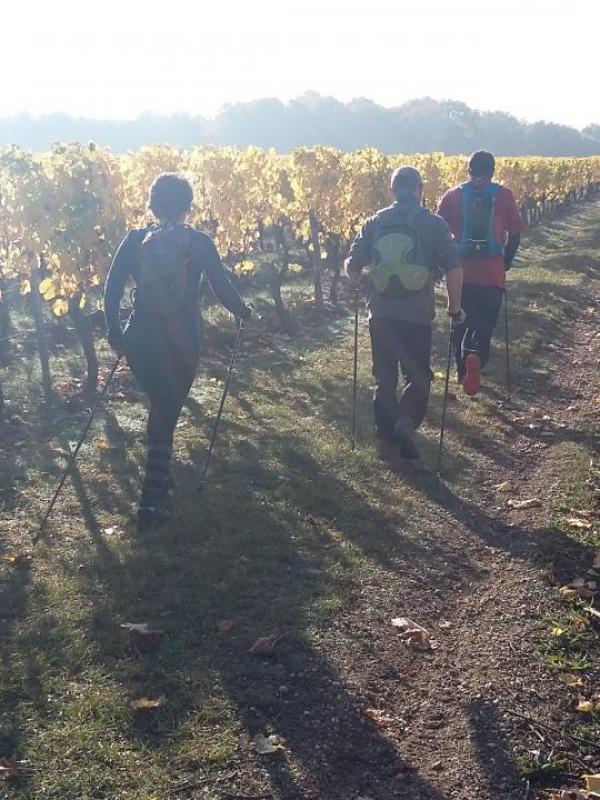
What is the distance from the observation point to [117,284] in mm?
5738

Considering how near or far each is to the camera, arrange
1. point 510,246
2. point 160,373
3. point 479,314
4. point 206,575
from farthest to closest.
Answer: point 479,314, point 510,246, point 160,373, point 206,575

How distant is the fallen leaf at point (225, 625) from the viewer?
4.48 metres

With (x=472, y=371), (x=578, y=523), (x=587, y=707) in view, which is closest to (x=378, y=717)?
(x=587, y=707)

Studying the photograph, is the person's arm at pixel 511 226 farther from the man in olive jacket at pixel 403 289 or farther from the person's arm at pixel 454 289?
the person's arm at pixel 454 289

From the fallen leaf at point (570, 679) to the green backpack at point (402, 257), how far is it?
11.2 ft

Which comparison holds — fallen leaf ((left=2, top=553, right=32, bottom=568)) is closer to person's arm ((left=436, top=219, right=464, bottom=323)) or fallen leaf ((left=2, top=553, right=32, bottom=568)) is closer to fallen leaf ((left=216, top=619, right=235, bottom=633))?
fallen leaf ((left=216, top=619, right=235, bottom=633))

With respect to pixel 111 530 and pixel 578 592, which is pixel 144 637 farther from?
pixel 578 592

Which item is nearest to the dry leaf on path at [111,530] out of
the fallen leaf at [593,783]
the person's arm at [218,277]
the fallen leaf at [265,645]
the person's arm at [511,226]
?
the person's arm at [218,277]

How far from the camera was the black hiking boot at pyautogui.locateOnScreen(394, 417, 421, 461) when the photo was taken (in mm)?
6750

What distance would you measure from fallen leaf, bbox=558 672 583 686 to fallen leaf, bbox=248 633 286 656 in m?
1.44

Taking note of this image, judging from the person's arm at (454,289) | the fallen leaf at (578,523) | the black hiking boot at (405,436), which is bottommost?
the fallen leaf at (578,523)

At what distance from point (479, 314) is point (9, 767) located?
6.56 metres

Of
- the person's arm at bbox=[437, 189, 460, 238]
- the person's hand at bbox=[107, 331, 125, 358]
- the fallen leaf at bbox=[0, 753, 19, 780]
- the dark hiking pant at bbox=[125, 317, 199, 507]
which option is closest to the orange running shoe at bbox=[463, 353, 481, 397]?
the person's arm at bbox=[437, 189, 460, 238]

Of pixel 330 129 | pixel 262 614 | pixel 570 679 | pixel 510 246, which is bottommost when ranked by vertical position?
pixel 262 614
